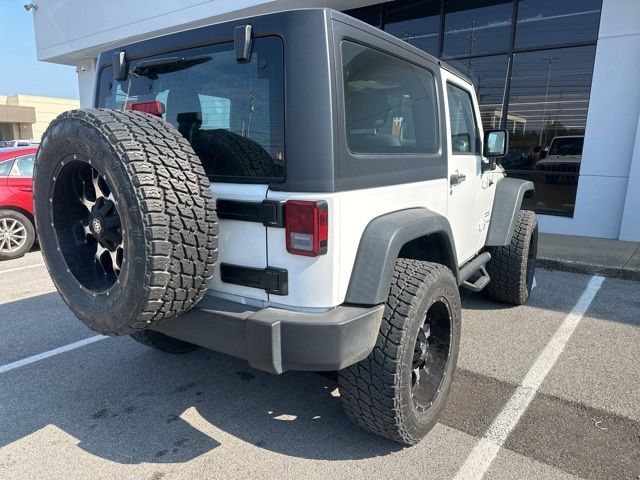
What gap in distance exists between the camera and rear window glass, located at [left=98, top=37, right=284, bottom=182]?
6.50 feet

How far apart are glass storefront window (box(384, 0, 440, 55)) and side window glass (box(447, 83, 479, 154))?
20.1 feet

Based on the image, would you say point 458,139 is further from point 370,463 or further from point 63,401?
point 63,401

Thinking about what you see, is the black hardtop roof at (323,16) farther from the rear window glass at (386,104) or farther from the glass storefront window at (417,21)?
the glass storefront window at (417,21)

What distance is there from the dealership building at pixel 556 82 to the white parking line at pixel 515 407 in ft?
12.8

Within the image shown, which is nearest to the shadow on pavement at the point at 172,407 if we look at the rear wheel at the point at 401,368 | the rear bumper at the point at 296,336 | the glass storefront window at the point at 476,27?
the rear wheel at the point at 401,368

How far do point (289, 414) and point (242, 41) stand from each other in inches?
81.5

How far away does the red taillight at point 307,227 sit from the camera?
1.86m

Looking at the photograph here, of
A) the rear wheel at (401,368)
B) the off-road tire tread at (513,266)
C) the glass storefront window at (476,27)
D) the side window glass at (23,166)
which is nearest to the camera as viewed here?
the rear wheel at (401,368)

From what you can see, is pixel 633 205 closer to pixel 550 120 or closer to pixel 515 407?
pixel 550 120

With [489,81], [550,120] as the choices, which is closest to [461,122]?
[550,120]

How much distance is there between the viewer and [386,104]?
2363 mm

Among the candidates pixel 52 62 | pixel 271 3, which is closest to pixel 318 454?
pixel 271 3

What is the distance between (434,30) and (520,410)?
8.21m

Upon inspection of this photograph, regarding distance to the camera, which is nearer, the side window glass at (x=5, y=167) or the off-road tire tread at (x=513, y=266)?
the off-road tire tread at (x=513, y=266)
